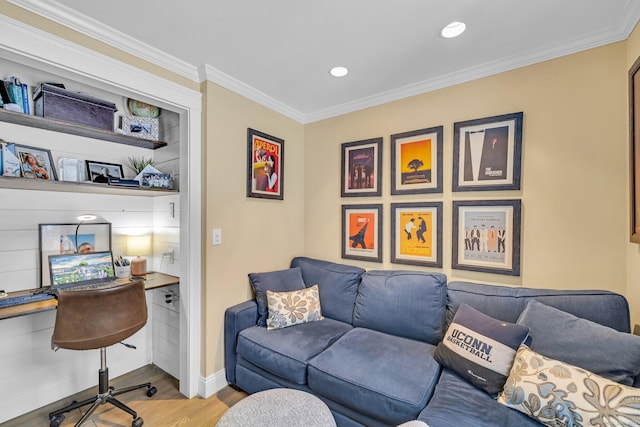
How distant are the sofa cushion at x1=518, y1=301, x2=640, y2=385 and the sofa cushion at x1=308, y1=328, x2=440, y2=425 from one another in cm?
57

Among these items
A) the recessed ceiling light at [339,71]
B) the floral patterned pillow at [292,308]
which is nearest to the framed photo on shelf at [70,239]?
the floral patterned pillow at [292,308]

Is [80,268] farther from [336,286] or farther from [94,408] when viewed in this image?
[336,286]

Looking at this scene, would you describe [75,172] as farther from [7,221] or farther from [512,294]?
[512,294]

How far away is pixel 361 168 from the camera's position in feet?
8.68

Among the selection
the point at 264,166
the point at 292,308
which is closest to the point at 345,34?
the point at 264,166

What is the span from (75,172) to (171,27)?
48.9 inches

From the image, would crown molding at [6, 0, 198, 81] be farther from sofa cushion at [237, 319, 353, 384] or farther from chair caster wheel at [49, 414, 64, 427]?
chair caster wheel at [49, 414, 64, 427]

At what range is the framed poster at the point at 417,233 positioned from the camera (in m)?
2.24

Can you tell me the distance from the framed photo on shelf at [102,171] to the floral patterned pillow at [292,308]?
159cm

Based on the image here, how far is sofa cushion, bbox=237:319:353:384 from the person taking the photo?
5.73 ft

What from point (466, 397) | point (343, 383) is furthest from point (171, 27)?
point (466, 397)

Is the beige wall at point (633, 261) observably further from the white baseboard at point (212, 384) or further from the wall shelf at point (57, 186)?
the wall shelf at point (57, 186)

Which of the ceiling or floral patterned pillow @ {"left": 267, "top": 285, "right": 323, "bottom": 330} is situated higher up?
the ceiling

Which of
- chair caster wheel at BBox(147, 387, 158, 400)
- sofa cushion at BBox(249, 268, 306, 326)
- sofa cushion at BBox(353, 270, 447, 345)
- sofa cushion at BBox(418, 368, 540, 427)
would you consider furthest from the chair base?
sofa cushion at BBox(418, 368, 540, 427)
